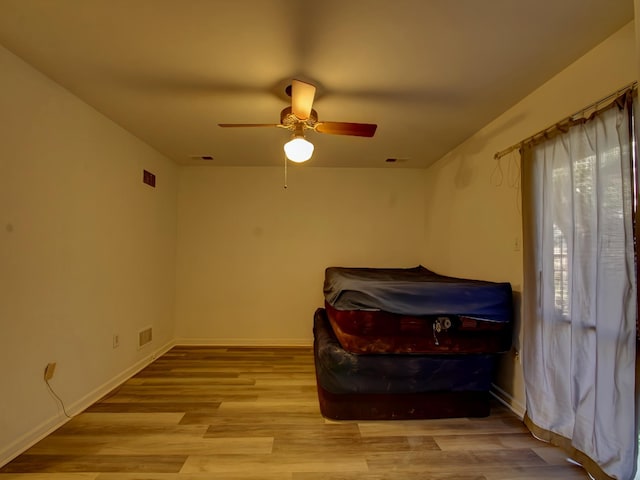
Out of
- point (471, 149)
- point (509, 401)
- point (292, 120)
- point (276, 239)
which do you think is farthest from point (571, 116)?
point (276, 239)

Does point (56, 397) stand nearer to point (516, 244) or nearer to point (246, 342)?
point (246, 342)

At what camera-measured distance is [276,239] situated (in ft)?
13.5

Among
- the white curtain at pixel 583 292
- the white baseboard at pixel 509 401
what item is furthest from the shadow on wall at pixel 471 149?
the white baseboard at pixel 509 401

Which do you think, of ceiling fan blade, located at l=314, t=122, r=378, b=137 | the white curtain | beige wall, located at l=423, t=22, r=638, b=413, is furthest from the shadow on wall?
ceiling fan blade, located at l=314, t=122, r=378, b=137

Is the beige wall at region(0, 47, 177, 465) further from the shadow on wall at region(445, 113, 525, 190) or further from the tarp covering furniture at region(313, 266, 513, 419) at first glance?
the shadow on wall at region(445, 113, 525, 190)

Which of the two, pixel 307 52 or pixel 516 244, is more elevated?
pixel 307 52

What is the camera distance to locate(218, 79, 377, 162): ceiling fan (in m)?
1.88

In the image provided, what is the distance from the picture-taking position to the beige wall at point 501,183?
1695 millimetres

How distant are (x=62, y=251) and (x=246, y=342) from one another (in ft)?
7.79

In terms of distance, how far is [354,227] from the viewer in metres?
4.16

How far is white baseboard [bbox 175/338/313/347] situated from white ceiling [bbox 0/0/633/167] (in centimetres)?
265

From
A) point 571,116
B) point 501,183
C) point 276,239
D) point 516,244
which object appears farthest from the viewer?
point 276,239

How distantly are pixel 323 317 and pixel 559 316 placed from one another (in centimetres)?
211

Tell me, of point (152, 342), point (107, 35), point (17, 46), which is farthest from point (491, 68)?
point (152, 342)
